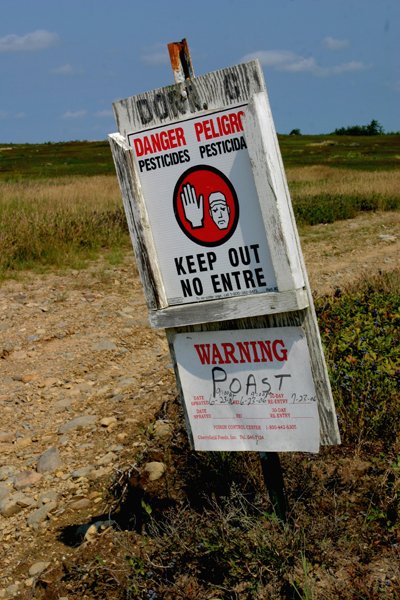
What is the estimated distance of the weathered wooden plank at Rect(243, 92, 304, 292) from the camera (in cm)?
174

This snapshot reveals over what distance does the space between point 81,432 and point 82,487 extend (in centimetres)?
69

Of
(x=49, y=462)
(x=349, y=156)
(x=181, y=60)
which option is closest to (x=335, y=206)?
(x=49, y=462)

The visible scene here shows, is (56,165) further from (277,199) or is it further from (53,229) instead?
(277,199)

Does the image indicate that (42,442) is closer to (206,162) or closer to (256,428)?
(256,428)

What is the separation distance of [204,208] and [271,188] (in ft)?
0.95

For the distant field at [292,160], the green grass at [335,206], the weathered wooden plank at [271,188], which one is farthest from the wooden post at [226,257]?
the distant field at [292,160]

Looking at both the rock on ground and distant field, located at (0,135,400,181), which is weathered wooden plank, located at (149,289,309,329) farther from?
distant field, located at (0,135,400,181)

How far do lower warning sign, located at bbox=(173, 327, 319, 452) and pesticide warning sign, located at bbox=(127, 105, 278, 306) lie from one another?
0.20 m

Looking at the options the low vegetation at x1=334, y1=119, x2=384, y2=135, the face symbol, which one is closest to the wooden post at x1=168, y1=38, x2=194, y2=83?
the face symbol

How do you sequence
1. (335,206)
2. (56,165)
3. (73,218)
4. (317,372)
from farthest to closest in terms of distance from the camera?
(56,165), (335,206), (73,218), (317,372)

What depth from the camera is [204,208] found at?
1926mm

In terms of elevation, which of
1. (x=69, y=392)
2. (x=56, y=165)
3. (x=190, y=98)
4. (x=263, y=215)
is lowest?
(x=69, y=392)

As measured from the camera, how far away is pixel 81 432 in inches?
140

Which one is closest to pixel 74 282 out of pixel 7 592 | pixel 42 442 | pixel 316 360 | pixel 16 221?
pixel 16 221
